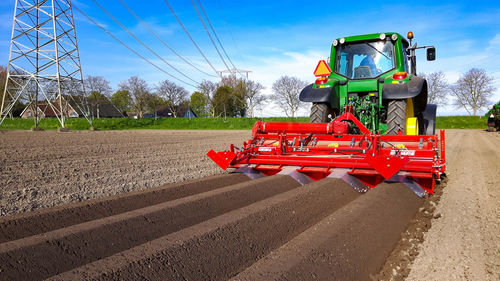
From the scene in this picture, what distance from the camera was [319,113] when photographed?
5340 millimetres

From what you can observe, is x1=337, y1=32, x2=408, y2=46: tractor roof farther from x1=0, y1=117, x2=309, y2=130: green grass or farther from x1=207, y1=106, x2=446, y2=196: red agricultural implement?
x1=0, y1=117, x2=309, y2=130: green grass

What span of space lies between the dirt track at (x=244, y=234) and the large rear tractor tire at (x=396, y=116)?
1.08 meters

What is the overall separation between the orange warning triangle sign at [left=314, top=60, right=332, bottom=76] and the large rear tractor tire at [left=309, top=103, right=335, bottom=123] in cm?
47

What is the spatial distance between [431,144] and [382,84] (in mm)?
1339

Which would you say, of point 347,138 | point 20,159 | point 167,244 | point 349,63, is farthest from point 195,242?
point 20,159

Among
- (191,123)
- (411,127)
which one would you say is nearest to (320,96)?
(411,127)

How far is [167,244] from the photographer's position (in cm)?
224

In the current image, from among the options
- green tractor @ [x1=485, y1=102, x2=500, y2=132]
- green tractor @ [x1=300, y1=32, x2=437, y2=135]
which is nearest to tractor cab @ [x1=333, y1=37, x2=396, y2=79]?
green tractor @ [x1=300, y1=32, x2=437, y2=135]

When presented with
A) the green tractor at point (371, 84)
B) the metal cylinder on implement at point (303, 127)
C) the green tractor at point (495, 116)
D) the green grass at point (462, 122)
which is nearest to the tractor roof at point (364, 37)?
the green tractor at point (371, 84)

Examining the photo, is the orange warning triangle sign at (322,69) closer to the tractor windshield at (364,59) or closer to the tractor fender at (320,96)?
the tractor fender at (320,96)

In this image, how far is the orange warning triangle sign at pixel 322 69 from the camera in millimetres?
5188

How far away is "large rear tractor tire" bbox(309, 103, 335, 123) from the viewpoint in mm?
5332

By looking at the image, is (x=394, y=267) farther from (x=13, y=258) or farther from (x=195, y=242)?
(x=13, y=258)

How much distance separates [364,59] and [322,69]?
0.87 m
